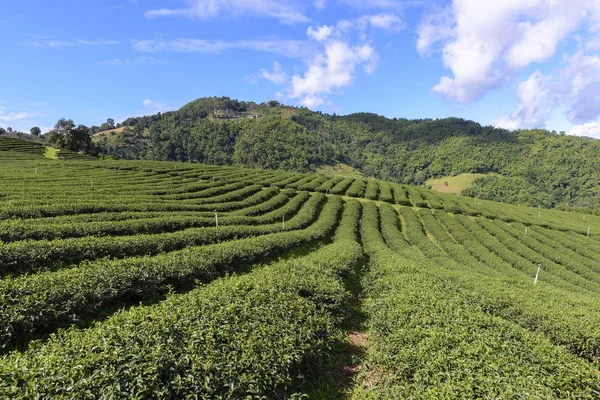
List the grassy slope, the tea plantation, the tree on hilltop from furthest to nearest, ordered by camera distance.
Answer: the grassy slope, the tree on hilltop, the tea plantation

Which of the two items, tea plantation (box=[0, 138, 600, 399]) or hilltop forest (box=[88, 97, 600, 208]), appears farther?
hilltop forest (box=[88, 97, 600, 208])

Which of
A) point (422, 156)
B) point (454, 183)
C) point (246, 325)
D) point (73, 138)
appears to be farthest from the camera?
point (422, 156)

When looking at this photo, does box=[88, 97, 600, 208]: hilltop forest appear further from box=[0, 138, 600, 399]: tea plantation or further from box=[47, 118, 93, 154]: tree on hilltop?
box=[0, 138, 600, 399]: tea plantation

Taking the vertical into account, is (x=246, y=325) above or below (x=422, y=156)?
below

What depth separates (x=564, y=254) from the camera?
37281 mm

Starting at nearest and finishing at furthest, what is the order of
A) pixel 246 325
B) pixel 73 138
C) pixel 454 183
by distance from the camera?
pixel 246 325 → pixel 73 138 → pixel 454 183

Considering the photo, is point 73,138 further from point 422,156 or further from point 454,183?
point 422,156

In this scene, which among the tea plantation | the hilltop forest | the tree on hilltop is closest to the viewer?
the tea plantation

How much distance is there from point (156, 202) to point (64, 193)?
25.0 ft

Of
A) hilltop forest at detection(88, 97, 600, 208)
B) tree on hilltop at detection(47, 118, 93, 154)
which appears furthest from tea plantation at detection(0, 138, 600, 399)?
hilltop forest at detection(88, 97, 600, 208)

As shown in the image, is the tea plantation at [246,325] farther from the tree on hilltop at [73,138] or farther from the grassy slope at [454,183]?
the grassy slope at [454,183]

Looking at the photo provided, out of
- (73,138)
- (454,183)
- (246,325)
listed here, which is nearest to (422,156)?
(454,183)

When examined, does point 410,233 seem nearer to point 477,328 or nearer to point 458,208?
point 458,208

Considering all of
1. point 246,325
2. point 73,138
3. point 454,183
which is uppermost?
point 73,138
